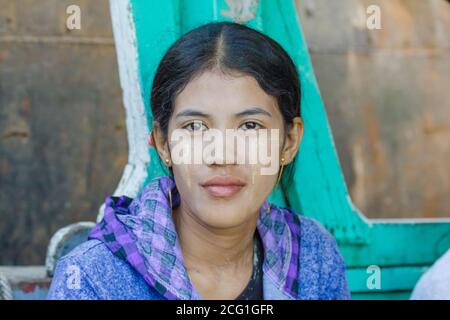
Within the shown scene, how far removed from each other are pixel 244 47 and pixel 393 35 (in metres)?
3.96

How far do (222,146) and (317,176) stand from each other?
2.94 feet

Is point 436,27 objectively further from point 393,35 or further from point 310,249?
point 310,249

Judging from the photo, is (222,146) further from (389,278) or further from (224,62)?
(389,278)

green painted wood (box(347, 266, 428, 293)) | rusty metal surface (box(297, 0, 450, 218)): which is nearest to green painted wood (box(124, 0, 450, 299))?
green painted wood (box(347, 266, 428, 293))

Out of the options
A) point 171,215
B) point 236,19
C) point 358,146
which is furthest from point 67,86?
point 171,215

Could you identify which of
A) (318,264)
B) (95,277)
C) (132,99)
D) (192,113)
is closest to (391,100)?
(132,99)

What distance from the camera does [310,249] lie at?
2.02 metres

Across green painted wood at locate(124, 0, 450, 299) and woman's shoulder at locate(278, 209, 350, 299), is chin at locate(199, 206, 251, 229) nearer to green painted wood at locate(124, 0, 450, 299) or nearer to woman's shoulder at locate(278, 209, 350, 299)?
woman's shoulder at locate(278, 209, 350, 299)

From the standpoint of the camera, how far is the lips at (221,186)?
5.60 ft

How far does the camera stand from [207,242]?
1.89m

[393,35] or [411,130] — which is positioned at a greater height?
[393,35]

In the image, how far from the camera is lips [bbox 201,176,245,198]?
1707 millimetres

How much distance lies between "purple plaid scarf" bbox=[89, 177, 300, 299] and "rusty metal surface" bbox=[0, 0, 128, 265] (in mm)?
2762
